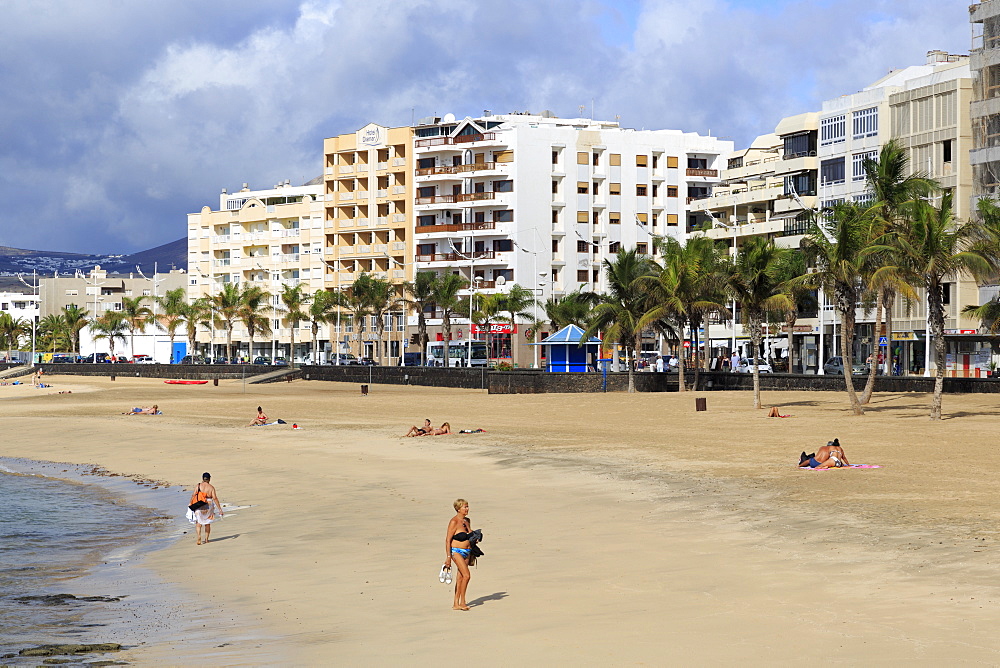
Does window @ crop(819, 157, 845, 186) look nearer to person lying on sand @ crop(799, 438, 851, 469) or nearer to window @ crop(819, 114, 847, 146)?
window @ crop(819, 114, 847, 146)

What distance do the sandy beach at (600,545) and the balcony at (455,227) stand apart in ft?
225

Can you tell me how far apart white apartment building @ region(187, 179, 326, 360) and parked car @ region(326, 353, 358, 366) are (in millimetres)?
6985

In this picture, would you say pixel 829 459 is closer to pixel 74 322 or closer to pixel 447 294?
pixel 447 294

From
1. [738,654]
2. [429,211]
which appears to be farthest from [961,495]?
[429,211]

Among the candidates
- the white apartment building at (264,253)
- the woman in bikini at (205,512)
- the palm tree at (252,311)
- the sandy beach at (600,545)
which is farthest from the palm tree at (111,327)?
the woman in bikini at (205,512)

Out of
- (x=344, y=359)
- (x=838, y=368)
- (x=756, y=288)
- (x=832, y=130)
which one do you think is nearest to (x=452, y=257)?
(x=344, y=359)

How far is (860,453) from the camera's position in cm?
2811

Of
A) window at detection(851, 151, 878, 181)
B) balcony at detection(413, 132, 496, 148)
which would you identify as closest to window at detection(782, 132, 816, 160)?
window at detection(851, 151, 878, 181)

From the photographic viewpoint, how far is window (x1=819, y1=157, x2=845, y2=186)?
8306cm

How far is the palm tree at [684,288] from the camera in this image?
5550cm

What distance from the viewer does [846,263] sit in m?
39.0

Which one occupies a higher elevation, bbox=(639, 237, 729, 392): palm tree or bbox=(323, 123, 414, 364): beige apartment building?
bbox=(323, 123, 414, 364): beige apartment building

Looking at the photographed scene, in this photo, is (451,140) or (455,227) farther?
(451,140)

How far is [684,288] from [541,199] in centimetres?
5218
